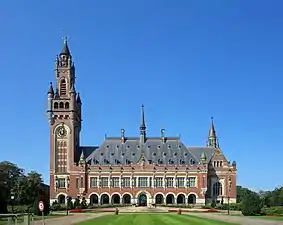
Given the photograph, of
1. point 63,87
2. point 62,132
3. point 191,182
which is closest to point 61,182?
point 62,132

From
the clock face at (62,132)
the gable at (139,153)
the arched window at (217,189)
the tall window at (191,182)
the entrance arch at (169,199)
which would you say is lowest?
the entrance arch at (169,199)

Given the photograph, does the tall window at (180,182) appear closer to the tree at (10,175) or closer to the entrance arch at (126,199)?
the entrance arch at (126,199)

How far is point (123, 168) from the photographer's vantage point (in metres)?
148

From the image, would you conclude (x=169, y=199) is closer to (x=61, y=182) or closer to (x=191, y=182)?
(x=191, y=182)

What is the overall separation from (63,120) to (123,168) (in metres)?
21.4

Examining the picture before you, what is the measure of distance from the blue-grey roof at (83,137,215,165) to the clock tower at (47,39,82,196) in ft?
20.4

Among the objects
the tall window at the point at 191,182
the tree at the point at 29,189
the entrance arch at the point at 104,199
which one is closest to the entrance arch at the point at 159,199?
the tall window at the point at 191,182

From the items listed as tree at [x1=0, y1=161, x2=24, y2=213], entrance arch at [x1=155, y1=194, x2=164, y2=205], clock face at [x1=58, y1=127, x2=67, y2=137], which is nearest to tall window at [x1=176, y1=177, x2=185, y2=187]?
entrance arch at [x1=155, y1=194, x2=164, y2=205]

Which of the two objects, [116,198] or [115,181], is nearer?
[115,181]

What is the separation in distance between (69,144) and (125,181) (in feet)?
61.2

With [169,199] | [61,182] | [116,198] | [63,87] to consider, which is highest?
[63,87]

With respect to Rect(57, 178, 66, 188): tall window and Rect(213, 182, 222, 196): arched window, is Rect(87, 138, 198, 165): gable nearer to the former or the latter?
Rect(57, 178, 66, 188): tall window

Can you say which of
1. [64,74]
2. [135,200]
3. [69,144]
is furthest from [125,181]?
[64,74]

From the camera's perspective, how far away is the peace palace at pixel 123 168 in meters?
146
